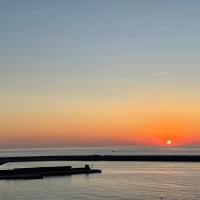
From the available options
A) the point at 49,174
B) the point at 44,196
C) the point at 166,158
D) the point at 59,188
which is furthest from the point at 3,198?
the point at 166,158

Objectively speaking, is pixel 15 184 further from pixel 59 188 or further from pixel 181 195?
pixel 181 195

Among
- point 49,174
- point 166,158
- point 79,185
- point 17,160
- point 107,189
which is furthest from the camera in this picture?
point 17,160

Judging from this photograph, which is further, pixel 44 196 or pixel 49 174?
pixel 49 174

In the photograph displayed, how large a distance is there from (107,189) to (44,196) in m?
11.0

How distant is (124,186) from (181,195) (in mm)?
13572

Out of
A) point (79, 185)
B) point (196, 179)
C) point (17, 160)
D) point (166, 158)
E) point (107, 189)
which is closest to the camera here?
point (107, 189)

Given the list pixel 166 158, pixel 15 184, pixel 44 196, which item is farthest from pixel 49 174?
pixel 166 158

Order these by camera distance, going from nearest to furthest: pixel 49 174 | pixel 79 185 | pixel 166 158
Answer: pixel 79 185 → pixel 49 174 → pixel 166 158

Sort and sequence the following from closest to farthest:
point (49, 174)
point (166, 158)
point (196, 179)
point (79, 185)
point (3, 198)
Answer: point (3, 198) → point (79, 185) → point (196, 179) → point (49, 174) → point (166, 158)

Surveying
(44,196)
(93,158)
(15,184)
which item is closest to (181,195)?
(44,196)

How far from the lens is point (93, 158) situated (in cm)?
17500

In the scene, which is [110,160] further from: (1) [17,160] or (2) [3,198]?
(2) [3,198]

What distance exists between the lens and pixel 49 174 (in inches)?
3686

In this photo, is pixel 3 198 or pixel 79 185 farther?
pixel 79 185
